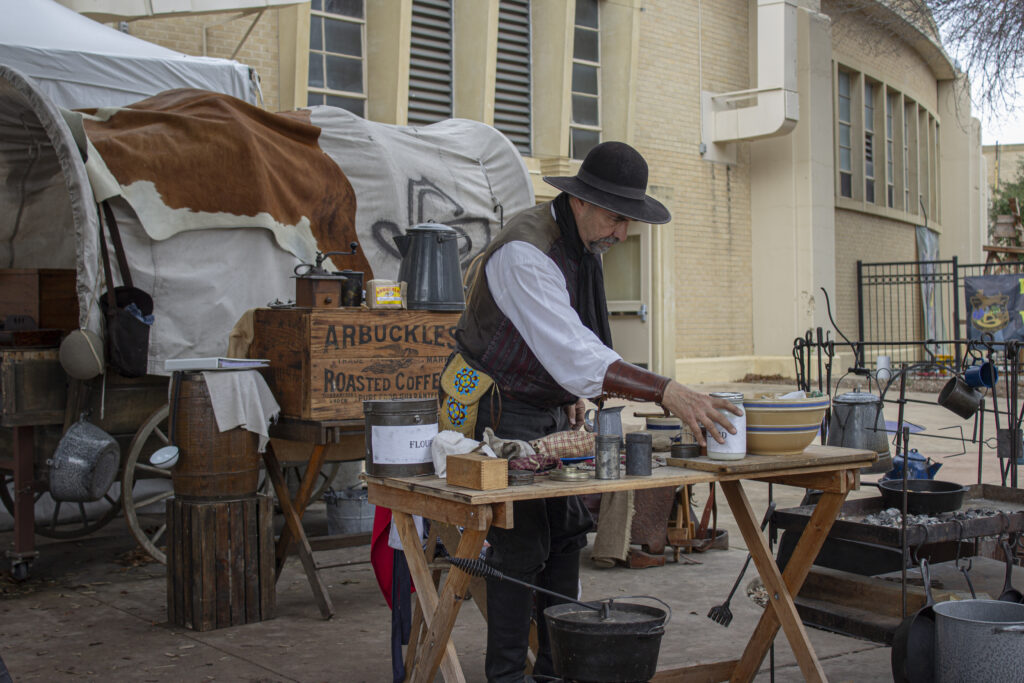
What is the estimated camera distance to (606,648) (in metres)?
3.02

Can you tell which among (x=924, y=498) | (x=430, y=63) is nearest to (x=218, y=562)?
(x=924, y=498)

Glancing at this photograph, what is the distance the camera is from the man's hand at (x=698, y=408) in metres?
3.19

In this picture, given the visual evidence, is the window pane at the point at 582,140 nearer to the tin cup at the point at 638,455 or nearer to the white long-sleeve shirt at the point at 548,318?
the white long-sleeve shirt at the point at 548,318

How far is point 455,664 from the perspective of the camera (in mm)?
3232

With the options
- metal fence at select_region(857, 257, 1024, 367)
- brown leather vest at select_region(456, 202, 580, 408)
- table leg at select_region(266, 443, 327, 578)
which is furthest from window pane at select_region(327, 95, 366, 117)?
metal fence at select_region(857, 257, 1024, 367)

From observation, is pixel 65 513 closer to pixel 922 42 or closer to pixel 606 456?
pixel 606 456

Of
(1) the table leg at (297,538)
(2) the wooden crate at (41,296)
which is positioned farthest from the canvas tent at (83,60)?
(1) the table leg at (297,538)

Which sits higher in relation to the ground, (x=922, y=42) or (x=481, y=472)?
(x=922, y=42)

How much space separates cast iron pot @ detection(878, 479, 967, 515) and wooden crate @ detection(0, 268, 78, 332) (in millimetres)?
4688

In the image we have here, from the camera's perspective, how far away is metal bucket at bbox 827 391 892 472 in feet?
16.5

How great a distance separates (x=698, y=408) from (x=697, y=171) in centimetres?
1257

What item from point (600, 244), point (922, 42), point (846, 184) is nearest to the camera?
point (600, 244)

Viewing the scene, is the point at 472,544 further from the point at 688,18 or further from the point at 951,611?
the point at 688,18

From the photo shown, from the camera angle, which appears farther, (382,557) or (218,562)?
(218,562)
